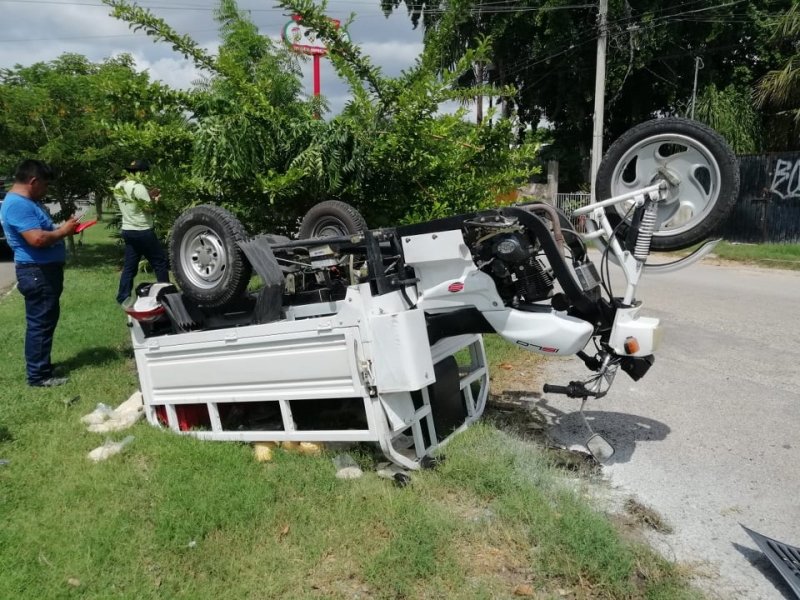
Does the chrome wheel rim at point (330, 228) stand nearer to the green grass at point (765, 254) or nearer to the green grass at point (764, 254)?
the green grass at point (764, 254)

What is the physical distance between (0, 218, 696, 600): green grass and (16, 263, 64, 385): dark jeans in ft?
3.88

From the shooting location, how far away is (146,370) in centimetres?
445

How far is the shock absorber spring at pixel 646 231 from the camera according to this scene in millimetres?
3361

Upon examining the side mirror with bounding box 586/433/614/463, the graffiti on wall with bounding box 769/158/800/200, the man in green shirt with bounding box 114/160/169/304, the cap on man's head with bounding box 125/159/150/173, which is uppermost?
the cap on man's head with bounding box 125/159/150/173

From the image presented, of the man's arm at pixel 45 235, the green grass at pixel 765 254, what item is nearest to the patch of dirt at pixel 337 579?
the man's arm at pixel 45 235

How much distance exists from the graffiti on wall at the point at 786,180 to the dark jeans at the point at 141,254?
45.5 feet

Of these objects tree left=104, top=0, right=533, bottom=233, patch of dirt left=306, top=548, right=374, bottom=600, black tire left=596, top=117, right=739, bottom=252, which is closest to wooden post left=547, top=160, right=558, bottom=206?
tree left=104, top=0, right=533, bottom=233

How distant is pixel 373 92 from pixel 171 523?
14.4 ft

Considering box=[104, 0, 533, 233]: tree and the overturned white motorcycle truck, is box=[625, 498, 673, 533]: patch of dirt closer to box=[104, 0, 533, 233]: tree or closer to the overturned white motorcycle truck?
the overturned white motorcycle truck

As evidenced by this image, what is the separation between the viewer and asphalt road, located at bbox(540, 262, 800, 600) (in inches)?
122

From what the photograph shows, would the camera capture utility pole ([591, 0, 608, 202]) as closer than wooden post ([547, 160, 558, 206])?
Yes

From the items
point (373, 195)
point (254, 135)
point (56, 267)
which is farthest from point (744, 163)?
point (56, 267)

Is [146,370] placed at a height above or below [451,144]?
below

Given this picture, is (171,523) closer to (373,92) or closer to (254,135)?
(254,135)
